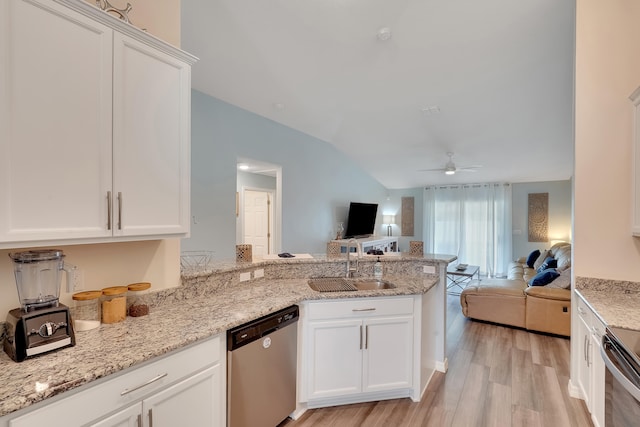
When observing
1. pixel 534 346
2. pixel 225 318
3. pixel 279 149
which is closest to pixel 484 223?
pixel 534 346

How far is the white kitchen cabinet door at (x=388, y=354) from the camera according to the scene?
87.8 inches

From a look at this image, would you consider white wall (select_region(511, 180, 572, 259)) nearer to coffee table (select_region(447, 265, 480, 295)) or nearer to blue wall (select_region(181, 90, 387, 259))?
coffee table (select_region(447, 265, 480, 295))

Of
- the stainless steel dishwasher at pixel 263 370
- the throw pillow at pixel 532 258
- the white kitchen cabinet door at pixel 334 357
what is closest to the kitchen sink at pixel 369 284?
the white kitchen cabinet door at pixel 334 357

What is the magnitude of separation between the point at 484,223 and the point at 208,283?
7.16 m

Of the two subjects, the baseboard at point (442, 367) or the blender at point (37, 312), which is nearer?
the blender at point (37, 312)

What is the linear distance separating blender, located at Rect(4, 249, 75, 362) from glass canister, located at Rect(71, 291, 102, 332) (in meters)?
0.13

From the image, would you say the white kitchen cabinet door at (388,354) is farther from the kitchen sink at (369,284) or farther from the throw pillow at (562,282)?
the throw pillow at (562,282)

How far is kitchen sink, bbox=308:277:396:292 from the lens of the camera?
7.81ft

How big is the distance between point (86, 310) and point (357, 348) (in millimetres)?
1682

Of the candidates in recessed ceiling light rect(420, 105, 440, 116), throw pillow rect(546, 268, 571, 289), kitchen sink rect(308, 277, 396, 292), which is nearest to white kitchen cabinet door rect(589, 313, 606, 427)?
kitchen sink rect(308, 277, 396, 292)

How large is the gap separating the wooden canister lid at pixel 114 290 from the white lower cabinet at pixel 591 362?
8.66 feet

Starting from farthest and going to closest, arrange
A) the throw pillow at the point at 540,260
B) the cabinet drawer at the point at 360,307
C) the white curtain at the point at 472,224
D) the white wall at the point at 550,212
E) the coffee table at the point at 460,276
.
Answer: the white curtain at the point at 472,224 → the white wall at the point at 550,212 → the throw pillow at the point at 540,260 → the coffee table at the point at 460,276 → the cabinet drawer at the point at 360,307

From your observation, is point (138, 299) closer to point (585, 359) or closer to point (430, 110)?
point (585, 359)

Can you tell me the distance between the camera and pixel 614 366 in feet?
4.64
